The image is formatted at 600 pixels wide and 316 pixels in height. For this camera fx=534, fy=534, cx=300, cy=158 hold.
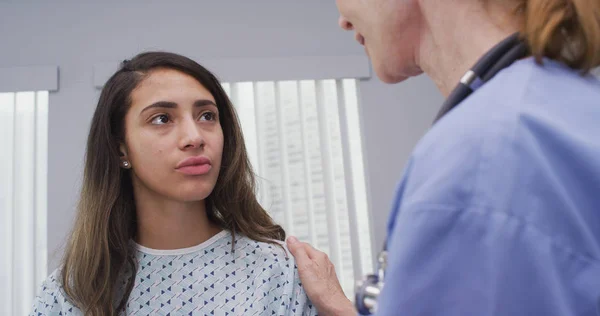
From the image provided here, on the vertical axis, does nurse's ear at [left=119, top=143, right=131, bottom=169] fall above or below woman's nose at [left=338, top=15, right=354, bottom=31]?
below

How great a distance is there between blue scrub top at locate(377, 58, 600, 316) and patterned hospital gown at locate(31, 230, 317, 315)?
0.91m

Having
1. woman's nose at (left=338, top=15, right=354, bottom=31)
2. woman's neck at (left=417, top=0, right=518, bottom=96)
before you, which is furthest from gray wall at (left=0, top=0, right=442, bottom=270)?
woman's neck at (left=417, top=0, right=518, bottom=96)

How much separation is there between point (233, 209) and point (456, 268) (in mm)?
1165

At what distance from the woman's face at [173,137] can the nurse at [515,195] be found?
3.05ft

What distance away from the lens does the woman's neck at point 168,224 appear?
4.85 ft

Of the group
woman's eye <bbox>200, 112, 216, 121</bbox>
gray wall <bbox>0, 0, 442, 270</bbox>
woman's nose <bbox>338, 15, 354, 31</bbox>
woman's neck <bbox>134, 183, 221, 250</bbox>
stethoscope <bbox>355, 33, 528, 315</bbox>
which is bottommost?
woman's neck <bbox>134, 183, 221, 250</bbox>

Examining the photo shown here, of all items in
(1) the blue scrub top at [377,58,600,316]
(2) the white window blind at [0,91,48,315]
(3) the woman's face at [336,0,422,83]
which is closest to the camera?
(1) the blue scrub top at [377,58,600,316]

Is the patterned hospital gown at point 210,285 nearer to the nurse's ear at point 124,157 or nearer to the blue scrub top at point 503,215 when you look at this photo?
the nurse's ear at point 124,157

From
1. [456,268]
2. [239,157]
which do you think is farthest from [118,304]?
[456,268]

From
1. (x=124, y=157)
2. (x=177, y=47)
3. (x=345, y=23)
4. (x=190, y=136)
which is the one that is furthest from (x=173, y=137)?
(x=177, y=47)

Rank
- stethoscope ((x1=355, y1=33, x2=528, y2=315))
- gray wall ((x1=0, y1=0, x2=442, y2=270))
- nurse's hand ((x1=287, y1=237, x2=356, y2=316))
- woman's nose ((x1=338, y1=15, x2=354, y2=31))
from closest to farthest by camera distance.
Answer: stethoscope ((x1=355, y1=33, x2=528, y2=315)) → woman's nose ((x1=338, y1=15, x2=354, y2=31)) → nurse's hand ((x1=287, y1=237, x2=356, y2=316)) → gray wall ((x1=0, y1=0, x2=442, y2=270))

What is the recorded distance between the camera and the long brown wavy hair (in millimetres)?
1387

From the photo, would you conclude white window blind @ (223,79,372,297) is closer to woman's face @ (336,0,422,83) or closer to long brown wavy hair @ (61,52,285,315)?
long brown wavy hair @ (61,52,285,315)

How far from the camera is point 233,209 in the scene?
5.17ft
